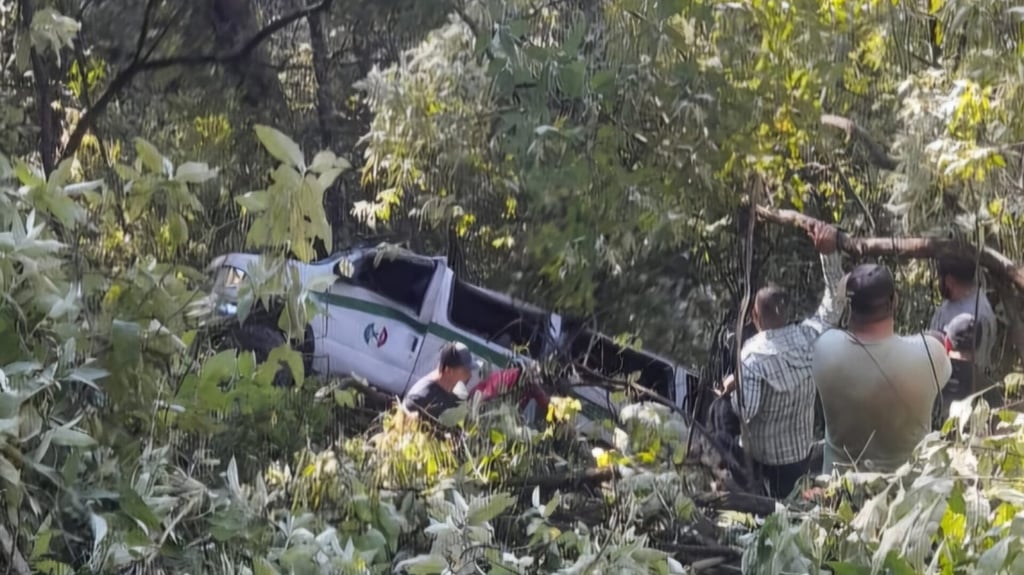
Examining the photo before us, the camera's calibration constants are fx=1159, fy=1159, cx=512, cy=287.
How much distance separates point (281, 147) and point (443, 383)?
0.32 metres

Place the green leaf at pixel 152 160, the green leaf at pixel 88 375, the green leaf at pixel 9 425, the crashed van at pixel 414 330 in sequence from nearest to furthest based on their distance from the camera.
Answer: the green leaf at pixel 9 425 < the green leaf at pixel 88 375 < the green leaf at pixel 152 160 < the crashed van at pixel 414 330

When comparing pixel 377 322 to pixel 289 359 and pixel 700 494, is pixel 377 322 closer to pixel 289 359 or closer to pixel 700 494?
pixel 289 359

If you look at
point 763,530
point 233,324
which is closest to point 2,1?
point 233,324

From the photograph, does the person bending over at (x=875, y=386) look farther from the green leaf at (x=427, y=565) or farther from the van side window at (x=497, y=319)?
the green leaf at (x=427, y=565)

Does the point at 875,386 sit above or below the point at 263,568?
above

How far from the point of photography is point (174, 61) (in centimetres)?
134

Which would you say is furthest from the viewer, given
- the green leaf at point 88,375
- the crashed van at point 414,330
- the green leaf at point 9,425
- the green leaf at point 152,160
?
the crashed van at point 414,330

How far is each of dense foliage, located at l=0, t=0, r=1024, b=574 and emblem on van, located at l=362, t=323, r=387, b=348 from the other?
64 millimetres

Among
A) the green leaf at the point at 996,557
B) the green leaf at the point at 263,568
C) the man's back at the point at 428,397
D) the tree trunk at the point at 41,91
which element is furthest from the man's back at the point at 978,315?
the tree trunk at the point at 41,91

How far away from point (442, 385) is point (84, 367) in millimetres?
391

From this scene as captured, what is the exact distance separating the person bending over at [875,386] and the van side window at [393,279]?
0.47 meters

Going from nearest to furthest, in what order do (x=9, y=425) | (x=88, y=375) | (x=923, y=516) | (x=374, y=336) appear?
(x=9, y=425) → (x=88, y=375) → (x=923, y=516) → (x=374, y=336)

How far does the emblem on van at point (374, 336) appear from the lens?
131cm

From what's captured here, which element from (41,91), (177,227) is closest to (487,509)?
(177,227)
